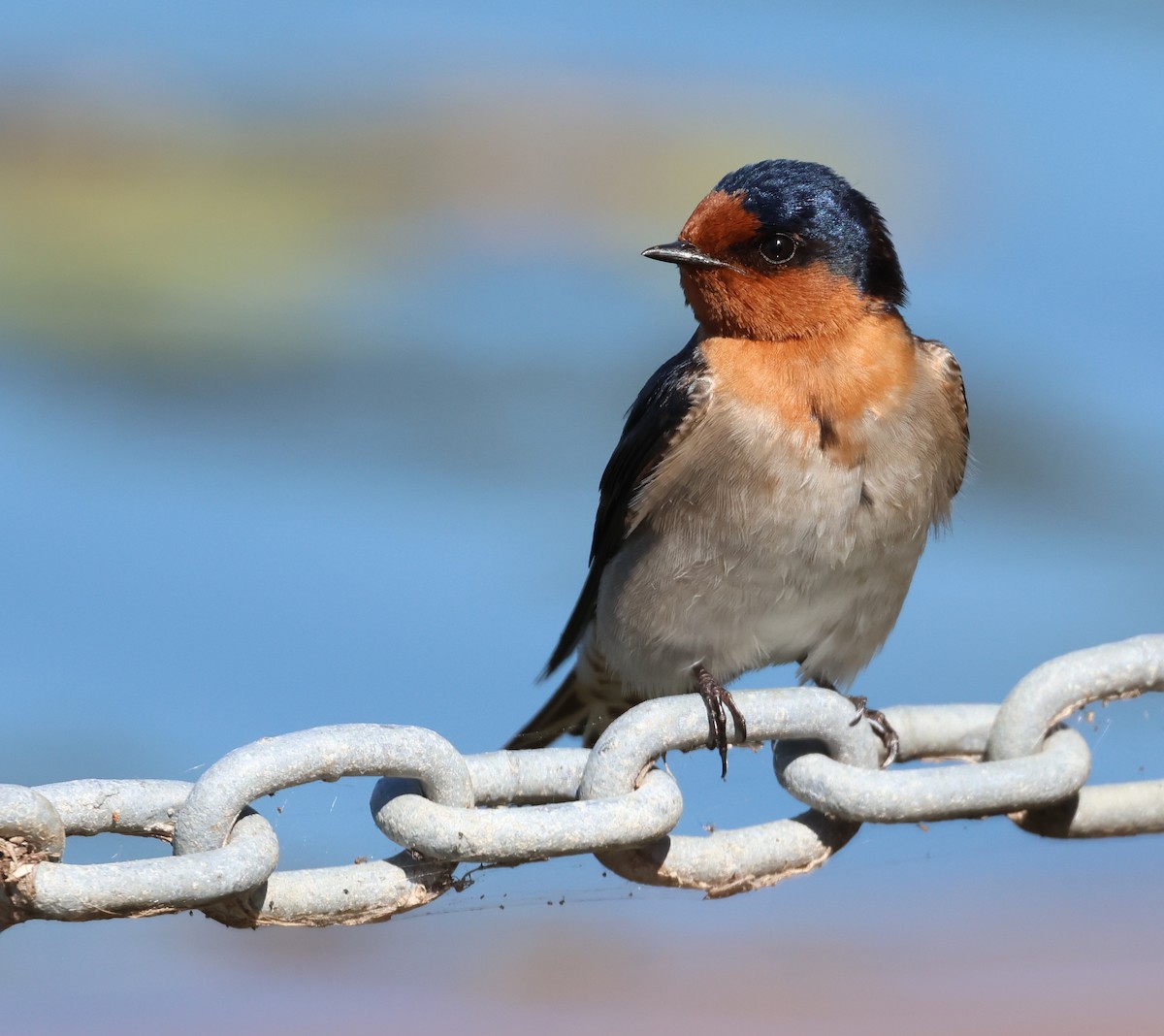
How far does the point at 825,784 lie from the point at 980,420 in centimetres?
521

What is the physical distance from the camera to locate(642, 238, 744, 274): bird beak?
6.02 ft

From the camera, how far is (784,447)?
1.81m

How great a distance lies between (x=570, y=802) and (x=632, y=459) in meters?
0.98

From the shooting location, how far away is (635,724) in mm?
1131

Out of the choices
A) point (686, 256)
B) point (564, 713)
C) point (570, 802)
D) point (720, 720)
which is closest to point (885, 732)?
point (720, 720)

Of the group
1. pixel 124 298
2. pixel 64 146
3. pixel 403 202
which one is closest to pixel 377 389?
pixel 124 298

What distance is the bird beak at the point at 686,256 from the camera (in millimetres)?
1835

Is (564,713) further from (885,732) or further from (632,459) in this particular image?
(885,732)

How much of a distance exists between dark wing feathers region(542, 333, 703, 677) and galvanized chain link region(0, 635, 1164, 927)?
0.68 meters

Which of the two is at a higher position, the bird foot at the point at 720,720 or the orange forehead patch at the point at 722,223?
the orange forehead patch at the point at 722,223

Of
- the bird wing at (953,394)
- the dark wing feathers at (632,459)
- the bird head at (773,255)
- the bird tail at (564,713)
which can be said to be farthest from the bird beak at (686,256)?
the bird tail at (564,713)

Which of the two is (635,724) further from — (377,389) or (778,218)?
(377,389)

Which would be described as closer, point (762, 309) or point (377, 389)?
point (762, 309)

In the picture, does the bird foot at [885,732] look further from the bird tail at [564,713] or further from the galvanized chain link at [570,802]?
the bird tail at [564,713]
